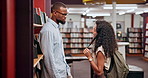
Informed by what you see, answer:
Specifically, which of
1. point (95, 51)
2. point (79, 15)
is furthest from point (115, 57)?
point (79, 15)

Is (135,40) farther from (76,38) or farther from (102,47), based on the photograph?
(102,47)

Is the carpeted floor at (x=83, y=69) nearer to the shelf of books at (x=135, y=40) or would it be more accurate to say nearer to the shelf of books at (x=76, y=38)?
the shelf of books at (x=76, y=38)

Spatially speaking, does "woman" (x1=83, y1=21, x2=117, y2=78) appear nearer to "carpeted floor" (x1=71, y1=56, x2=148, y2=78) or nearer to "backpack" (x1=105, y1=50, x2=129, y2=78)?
"backpack" (x1=105, y1=50, x2=129, y2=78)

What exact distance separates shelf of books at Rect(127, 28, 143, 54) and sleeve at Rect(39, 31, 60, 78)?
1044 cm

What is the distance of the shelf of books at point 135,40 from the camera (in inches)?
476

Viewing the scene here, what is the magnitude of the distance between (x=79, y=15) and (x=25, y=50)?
1378 centimetres

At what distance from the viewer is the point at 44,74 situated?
237cm

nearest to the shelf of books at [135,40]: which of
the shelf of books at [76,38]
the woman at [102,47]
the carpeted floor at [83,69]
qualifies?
the shelf of books at [76,38]

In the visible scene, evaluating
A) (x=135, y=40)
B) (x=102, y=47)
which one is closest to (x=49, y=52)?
(x=102, y=47)

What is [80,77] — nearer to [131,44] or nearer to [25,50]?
[25,50]

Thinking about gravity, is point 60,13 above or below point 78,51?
above

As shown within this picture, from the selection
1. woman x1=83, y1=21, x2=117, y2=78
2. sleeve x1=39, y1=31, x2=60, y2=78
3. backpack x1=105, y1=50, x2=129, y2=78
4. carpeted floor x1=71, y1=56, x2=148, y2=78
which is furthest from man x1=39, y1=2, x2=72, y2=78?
carpeted floor x1=71, y1=56, x2=148, y2=78

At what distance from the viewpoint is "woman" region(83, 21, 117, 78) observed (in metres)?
2.33

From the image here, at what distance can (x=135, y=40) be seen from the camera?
1211 centimetres
